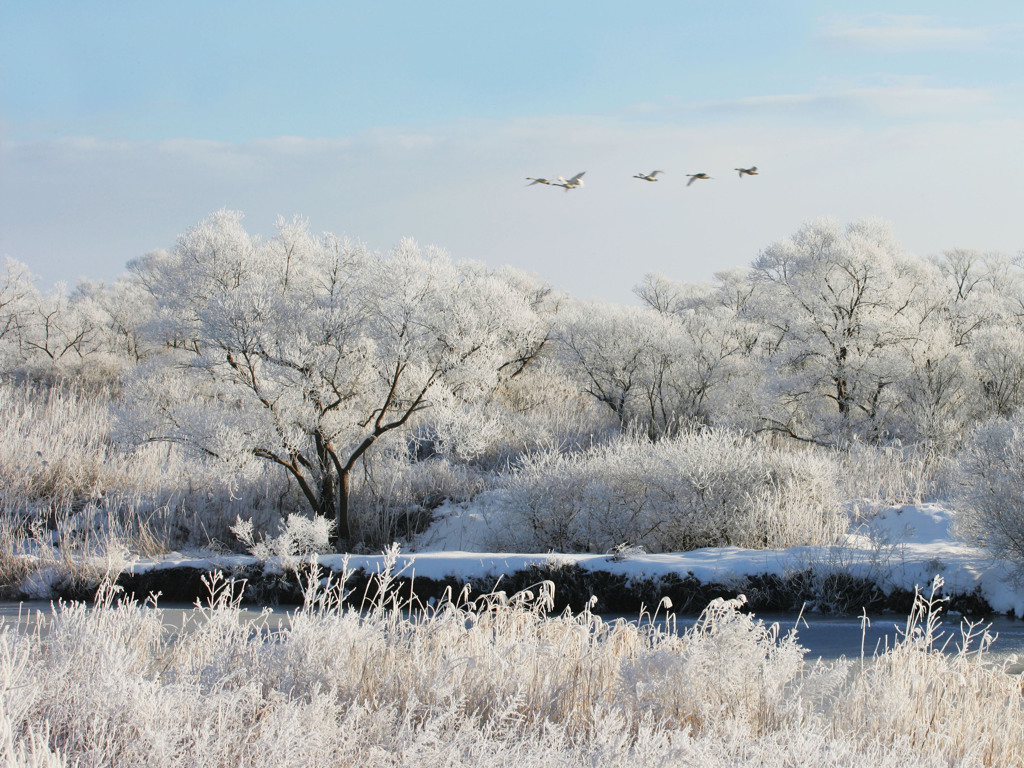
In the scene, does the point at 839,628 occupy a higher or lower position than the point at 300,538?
lower

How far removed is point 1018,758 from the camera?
360 cm

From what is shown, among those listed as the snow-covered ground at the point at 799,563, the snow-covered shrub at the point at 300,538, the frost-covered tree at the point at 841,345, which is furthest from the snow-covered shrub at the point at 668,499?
the frost-covered tree at the point at 841,345

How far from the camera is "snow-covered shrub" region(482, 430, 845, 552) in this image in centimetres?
965

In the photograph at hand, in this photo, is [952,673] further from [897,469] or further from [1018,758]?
[897,469]

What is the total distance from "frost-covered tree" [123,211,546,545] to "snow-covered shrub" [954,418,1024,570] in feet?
18.5

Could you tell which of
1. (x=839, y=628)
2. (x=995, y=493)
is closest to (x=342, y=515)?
(x=839, y=628)

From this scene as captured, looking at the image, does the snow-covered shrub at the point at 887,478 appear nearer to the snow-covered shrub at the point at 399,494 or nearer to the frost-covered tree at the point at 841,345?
the frost-covered tree at the point at 841,345

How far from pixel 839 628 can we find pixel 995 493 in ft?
6.76

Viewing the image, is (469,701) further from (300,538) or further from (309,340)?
(309,340)

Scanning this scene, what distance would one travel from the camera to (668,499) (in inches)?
388

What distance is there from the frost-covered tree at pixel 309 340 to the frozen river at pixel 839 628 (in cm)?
281

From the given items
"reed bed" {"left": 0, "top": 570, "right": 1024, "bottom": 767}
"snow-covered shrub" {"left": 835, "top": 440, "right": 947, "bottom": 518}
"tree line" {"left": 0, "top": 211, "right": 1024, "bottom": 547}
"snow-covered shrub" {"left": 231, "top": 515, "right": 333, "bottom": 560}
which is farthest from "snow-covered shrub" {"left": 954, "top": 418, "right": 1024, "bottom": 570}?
"snow-covered shrub" {"left": 231, "top": 515, "right": 333, "bottom": 560}

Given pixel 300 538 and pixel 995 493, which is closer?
pixel 995 493

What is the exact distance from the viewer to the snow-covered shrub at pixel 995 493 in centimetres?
755
